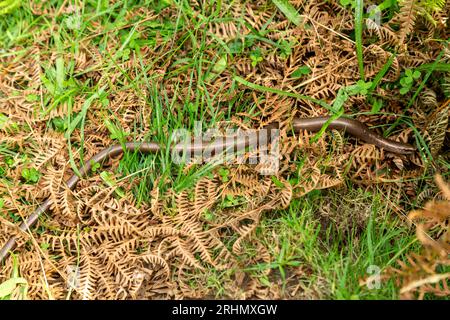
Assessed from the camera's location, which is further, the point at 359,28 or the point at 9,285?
the point at 359,28

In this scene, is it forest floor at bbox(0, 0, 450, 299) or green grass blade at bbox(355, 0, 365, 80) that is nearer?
forest floor at bbox(0, 0, 450, 299)

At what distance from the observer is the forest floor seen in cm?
322

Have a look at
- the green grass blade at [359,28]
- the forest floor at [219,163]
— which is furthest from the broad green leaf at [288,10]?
the green grass blade at [359,28]

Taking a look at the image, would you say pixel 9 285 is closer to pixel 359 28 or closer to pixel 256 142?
pixel 256 142

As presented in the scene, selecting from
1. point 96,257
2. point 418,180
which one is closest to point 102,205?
point 96,257

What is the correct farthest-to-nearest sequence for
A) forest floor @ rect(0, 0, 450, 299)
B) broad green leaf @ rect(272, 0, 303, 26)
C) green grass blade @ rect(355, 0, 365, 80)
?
broad green leaf @ rect(272, 0, 303, 26), green grass blade @ rect(355, 0, 365, 80), forest floor @ rect(0, 0, 450, 299)

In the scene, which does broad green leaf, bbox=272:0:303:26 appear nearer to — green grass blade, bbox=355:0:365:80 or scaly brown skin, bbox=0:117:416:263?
green grass blade, bbox=355:0:365:80

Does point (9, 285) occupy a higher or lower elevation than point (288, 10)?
lower

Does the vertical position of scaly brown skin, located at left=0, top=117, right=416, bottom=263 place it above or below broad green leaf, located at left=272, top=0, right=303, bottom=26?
below

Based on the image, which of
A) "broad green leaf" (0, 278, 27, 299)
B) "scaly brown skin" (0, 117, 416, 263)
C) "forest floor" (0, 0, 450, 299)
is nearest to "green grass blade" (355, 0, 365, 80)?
"forest floor" (0, 0, 450, 299)

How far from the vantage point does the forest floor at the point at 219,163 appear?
10.6ft

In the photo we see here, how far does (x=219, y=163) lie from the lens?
11.5 feet

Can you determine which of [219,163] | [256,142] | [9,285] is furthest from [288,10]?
[9,285]

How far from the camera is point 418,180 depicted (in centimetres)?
353
